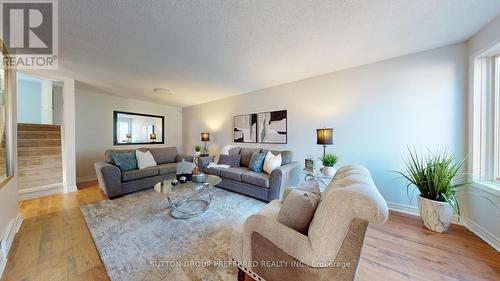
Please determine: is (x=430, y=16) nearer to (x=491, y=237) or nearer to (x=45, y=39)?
(x=491, y=237)

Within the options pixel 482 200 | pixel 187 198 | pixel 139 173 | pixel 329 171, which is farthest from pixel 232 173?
pixel 482 200

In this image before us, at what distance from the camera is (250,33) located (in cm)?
179

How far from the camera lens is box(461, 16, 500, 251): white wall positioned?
1622 millimetres

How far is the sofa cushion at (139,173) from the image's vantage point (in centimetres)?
301

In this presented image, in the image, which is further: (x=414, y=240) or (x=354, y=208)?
(x=414, y=240)

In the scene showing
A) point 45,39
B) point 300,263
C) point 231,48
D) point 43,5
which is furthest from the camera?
point 231,48

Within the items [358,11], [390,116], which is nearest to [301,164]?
[390,116]

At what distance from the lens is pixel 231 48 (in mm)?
2088

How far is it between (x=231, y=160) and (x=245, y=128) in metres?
0.94

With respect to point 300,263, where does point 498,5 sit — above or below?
above

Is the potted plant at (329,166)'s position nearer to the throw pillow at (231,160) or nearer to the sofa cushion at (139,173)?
the throw pillow at (231,160)

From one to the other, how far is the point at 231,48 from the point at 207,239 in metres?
2.27

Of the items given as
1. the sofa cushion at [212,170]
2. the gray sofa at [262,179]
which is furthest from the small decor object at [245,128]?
the sofa cushion at [212,170]

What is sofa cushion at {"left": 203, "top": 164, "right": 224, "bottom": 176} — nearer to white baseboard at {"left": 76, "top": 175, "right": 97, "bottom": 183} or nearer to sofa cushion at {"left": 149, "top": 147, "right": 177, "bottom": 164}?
sofa cushion at {"left": 149, "top": 147, "right": 177, "bottom": 164}
